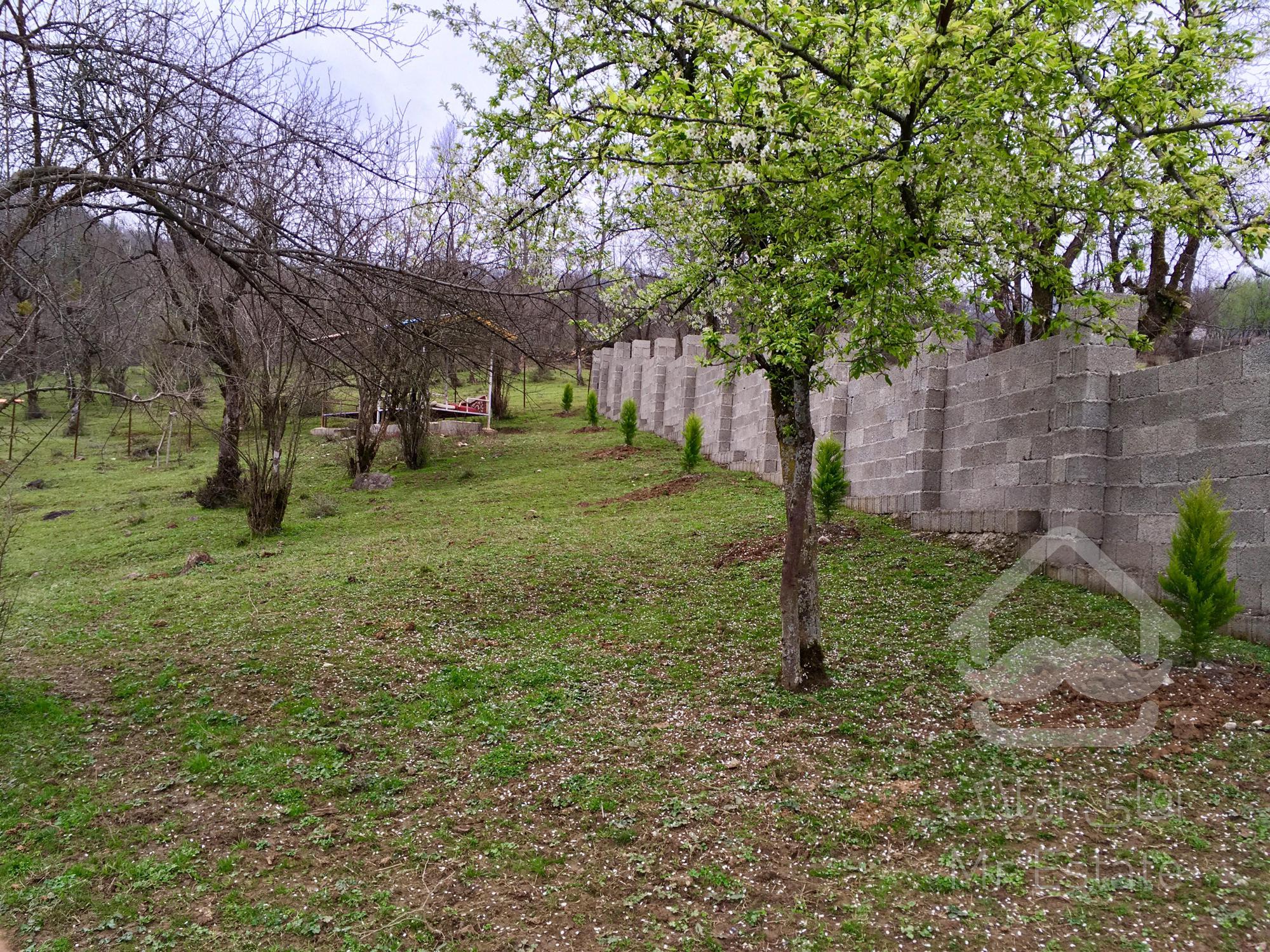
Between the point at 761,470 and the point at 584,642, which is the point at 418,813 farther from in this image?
the point at 761,470

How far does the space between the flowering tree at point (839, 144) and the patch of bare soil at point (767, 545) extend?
3.32m

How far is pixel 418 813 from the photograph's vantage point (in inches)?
187

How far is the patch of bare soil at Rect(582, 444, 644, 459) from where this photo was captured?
1953 cm

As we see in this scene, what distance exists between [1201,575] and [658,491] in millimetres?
9916

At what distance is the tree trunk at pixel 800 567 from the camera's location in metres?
6.02

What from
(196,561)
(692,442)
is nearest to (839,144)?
(196,561)

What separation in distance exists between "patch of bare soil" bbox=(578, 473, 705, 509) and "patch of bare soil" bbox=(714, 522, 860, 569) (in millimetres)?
4288

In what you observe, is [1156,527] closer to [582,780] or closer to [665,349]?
[582,780]

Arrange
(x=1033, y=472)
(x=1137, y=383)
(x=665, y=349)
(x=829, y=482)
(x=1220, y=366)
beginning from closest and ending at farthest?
(x=1220, y=366), (x=1137, y=383), (x=1033, y=472), (x=829, y=482), (x=665, y=349)

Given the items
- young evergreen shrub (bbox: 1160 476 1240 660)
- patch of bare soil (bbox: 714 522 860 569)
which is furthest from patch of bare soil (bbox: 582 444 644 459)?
young evergreen shrub (bbox: 1160 476 1240 660)

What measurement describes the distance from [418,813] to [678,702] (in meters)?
2.04

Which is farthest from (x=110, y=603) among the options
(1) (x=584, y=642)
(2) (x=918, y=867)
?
(2) (x=918, y=867)

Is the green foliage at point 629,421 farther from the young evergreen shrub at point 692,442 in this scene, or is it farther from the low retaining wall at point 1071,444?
the low retaining wall at point 1071,444

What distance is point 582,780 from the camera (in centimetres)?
503
